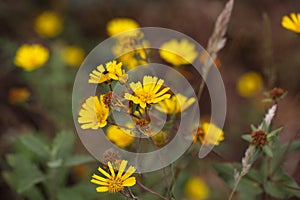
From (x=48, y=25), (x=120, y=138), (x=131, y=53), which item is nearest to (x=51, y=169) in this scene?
(x=120, y=138)

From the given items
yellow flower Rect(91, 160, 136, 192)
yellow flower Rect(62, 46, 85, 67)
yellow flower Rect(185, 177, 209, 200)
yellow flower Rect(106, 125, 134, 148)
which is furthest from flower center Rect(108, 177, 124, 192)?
yellow flower Rect(62, 46, 85, 67)

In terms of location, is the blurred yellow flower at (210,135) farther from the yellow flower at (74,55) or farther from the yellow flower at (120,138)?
the yellow flower at (74,55)

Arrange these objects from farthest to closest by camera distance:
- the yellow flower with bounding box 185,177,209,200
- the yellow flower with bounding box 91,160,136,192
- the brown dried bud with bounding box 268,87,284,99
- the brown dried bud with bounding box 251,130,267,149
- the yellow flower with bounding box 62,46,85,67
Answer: the yellow flower with bounding box 62,46,85,67, the yellow flower with bounding box 185,177,209,200, the brown dried bud with bounding box 268,87,284,99, the brown dried bud with bounding box 251,130,267,149, the yellow flower with bounding box 91,160,136,192

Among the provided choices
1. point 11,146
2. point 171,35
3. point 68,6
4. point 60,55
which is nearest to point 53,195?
point 11,146

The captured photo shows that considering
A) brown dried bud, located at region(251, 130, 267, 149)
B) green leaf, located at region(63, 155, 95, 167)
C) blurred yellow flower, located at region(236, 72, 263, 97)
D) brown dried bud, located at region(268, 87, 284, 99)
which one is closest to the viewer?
brown dried bud, located at region(251, 130, 267, 149)

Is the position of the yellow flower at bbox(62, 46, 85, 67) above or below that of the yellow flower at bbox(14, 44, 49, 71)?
above

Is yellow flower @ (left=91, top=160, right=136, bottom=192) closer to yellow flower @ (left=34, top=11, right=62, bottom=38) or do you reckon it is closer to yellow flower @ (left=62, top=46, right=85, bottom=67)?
yellow flower @ (left=62, top=46, right=85, bottom=67)

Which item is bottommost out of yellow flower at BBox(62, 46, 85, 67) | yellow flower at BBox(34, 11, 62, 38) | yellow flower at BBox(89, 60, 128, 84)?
yellow flower at BBox(89, 60, 128, 84)
